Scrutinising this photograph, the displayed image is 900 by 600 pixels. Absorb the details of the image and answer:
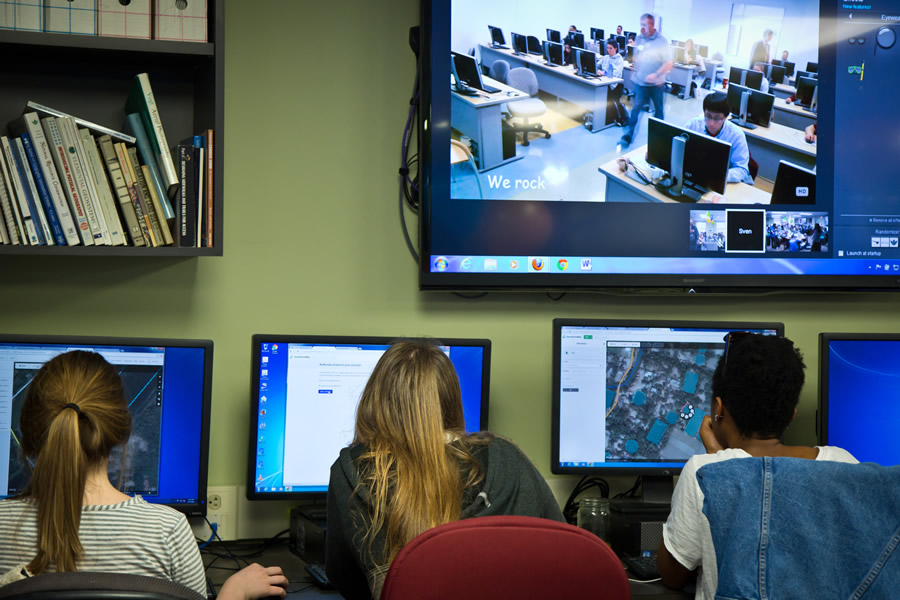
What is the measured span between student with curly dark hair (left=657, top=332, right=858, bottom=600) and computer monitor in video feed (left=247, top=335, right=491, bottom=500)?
31.9 inches

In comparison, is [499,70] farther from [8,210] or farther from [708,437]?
[8,210]

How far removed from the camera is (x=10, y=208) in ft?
6.48

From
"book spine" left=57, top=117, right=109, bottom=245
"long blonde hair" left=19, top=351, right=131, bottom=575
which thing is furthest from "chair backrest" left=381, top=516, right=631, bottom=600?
"book spine" left=57, top=117, right=109, bottom=245

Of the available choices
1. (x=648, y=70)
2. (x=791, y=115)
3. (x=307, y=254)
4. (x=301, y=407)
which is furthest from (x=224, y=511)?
(x=791, y=115)

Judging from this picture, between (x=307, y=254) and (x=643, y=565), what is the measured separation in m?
1.18

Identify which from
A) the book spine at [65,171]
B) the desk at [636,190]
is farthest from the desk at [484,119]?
the book spine at [65,171]

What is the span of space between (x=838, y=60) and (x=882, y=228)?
506 millimetres

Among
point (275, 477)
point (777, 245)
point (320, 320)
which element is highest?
point (777, 245)

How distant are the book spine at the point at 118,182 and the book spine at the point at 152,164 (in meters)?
0.06

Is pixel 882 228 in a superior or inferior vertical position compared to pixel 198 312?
superior

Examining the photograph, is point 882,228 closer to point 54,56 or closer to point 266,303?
point 266,303

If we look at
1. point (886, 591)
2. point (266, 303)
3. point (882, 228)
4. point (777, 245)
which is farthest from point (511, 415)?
point (886, 591)

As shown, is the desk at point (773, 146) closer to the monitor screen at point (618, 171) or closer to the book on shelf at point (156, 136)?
the monitor screen at point (618, 171)

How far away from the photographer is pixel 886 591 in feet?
3.70
